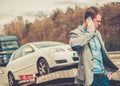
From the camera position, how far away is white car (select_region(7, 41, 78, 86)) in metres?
6.93

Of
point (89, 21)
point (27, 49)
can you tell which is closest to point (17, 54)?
point (27, 49)

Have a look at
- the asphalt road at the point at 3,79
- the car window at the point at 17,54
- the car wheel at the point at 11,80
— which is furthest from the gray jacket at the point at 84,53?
the asphalt road at the point at 3,79

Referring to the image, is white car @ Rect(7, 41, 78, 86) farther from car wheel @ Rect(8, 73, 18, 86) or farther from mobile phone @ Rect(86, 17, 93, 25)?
mobile phone @ Rect(86, 17, 93, 25)

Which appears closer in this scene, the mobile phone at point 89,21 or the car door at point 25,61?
the mobile phone at point 89,21

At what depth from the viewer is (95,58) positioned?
10.8ft

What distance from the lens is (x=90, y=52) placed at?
128 inches

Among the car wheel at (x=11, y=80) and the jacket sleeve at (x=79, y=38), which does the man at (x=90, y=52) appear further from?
the car wheel at (x=11, y=80)

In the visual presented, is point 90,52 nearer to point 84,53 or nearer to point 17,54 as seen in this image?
point 84,53

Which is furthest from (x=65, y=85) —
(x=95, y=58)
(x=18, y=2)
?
(x=95, y=58)

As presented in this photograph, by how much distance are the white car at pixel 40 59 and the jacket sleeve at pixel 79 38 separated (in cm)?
359

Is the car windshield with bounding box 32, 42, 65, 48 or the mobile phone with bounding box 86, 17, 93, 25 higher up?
the mobile phone with bounding box 86, 17, 93, 25

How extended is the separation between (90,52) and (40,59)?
4.02 m

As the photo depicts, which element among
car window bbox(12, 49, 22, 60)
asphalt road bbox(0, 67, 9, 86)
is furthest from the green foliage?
asphalt road bbox(0, 67, 9, 86)

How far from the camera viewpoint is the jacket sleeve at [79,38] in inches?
126
